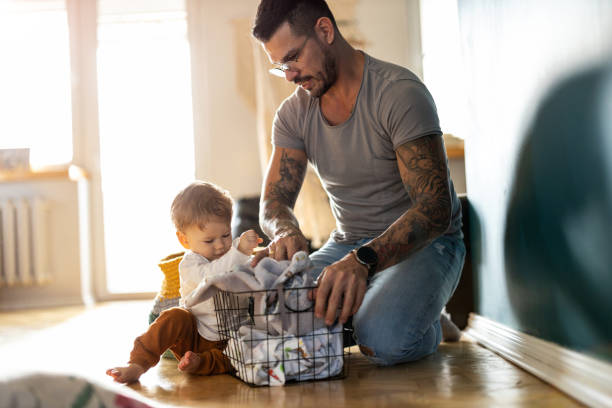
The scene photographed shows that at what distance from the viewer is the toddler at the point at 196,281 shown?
1482mm

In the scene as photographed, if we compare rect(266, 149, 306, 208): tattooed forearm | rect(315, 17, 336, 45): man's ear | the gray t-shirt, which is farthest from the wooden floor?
rect(315, 17, 336, 45): man's ear

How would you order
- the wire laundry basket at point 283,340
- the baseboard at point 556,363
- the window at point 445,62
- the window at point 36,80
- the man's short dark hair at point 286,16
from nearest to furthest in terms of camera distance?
the baseboard at point 556,363 < the wire laundry basket at point 283,340 < the man's short dark hair at point 286,16 < the window at point 445,62 < the window at point 36,80

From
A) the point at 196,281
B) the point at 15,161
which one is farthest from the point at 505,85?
the point at 15,161

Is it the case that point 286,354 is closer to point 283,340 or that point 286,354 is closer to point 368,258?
point 283,340

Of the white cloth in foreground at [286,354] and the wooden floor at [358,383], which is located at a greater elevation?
the white cloth in foreground at [286,354]

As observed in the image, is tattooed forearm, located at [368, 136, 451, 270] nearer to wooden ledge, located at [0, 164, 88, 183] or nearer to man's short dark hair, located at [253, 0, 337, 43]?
man's short dark hair, located at [253, 0, 337, 43]

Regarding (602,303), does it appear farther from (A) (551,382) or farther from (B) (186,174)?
(B) (186,174)

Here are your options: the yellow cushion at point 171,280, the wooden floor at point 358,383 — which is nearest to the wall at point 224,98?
the wooden floor at point 358,383

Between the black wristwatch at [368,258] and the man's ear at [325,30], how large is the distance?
0.62 metres

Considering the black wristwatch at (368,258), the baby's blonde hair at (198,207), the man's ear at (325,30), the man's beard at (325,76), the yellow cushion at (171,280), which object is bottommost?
the yellow cushion at (171,280)

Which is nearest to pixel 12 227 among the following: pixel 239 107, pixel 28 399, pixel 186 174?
pixel 186 174

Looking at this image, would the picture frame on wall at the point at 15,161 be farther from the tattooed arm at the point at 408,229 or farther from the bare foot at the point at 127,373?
the tattooed arm at the point at 408,229

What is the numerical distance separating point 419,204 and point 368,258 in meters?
0.21

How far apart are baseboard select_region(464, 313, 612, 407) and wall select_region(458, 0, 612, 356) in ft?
0.10
